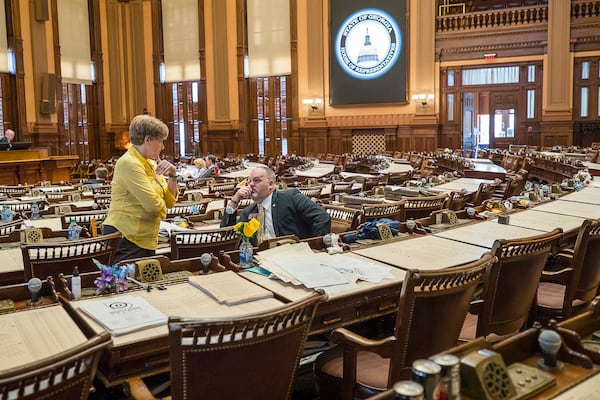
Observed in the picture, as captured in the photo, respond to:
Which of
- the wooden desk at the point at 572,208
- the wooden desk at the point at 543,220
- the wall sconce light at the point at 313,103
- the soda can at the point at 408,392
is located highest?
the wall sconce light at the point at 313,103

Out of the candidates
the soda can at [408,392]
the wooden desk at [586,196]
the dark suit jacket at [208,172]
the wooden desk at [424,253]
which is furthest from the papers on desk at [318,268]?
the dark suit jacket at [208,172]

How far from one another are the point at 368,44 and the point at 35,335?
16.9m

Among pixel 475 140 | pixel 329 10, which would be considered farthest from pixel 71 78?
pixel 475 140

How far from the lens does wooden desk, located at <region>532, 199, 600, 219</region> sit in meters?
4.74

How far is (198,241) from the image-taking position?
12.5 feet

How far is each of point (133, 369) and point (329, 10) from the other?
17.8 m

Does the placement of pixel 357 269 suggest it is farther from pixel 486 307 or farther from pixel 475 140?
pixel 475 140

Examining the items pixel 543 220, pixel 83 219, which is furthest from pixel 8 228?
pixel 543 220

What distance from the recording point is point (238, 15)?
20234 millimetres

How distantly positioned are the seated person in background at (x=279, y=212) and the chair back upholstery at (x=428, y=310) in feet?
6.36

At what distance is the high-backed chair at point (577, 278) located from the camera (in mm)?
3332

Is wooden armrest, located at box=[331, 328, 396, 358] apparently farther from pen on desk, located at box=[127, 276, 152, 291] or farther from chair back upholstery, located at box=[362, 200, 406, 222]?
chair back upholstery, located at box=[362, 200, 406, 222]

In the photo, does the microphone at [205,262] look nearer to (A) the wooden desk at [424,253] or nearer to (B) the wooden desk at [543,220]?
(A) the wooden desk at [424,253]

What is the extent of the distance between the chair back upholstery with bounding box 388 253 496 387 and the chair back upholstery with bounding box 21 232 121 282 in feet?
6.06
